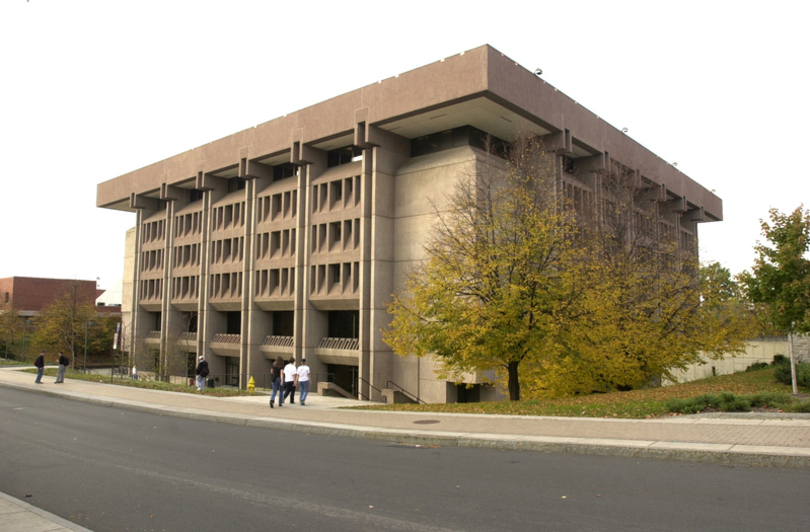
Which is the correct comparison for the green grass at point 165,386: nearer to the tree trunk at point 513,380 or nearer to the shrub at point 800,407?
the tree trunk at point 513,380

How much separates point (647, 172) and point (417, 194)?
63.5 feet

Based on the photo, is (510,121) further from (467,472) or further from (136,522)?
(136,522)

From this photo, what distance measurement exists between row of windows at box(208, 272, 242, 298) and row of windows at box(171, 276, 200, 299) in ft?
7.91

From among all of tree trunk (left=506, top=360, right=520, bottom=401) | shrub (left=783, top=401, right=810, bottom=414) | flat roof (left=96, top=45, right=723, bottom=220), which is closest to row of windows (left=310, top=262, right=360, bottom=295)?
flat roof (left=96, top=45, right=723, bottom=220)

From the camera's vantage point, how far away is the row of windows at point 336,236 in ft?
118

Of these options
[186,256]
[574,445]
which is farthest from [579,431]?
[186,256]

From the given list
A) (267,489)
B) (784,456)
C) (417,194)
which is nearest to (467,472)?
(267,489)

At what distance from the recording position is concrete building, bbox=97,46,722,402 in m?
32.4

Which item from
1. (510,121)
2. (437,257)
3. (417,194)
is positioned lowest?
(437,257)

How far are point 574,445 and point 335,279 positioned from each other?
29.0 metres

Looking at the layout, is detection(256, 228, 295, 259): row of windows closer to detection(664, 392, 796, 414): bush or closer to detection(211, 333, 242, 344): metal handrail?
detection(211, 333, 242, 344): metal handrail

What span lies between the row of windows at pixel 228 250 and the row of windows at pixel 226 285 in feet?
3.77

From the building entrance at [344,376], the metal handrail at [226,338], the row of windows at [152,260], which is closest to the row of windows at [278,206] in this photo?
the metal handrail at [226,338]

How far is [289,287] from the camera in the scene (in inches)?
1574
